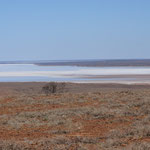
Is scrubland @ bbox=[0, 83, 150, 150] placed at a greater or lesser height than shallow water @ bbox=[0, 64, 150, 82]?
lesser

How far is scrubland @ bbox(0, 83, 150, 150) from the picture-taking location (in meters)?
7.64

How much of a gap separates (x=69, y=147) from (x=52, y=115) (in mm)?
4429

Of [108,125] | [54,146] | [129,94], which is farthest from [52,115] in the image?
[129,94]

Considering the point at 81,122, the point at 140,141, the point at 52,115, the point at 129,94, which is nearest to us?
the point at 140,141

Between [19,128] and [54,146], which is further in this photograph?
[19,128]

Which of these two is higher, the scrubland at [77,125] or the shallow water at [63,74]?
the shallow water at [63,74]

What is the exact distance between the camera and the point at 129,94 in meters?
17.2

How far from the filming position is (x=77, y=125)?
10148 millimetres

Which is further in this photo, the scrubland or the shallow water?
the shallow water

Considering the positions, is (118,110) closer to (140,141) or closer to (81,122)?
(81,122)

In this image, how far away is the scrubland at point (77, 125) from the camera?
764cm

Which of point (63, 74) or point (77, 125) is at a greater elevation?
point (63, 74)

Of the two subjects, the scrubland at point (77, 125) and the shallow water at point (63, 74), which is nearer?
the scrubland at point (77, 125)

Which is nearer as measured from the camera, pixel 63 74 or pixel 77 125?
pixel 77 125
